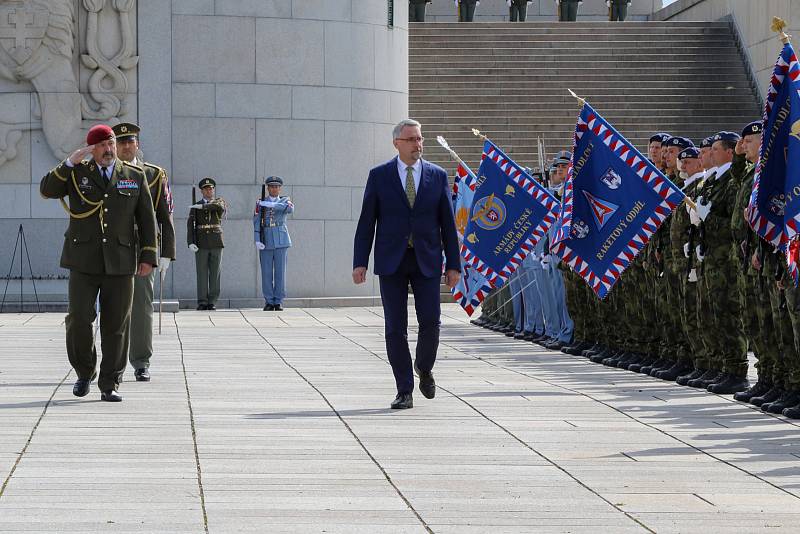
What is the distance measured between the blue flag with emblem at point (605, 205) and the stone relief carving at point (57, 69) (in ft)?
38.7

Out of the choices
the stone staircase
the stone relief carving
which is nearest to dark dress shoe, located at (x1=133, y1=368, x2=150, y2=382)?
the stone relief carving

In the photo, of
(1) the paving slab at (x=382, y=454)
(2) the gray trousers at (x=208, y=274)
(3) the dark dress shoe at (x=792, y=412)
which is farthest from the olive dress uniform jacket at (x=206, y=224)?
(3) the dark dress shoe at (x=792, y=412)

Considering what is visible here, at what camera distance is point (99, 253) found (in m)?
11.1

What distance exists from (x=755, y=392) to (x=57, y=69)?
49.9 feet

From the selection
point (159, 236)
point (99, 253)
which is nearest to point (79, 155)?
point (99, 253)

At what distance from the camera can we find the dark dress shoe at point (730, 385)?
38.7 feet

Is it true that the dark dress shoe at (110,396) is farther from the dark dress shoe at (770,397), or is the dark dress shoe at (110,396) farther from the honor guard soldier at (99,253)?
the dark dress shoe at (770,397)

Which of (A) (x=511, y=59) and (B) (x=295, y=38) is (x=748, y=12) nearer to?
(A) (x=511, y=59)

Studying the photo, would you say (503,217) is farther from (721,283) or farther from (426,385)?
(426,385)

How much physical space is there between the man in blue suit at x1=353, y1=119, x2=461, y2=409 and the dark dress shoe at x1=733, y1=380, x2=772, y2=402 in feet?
7.04

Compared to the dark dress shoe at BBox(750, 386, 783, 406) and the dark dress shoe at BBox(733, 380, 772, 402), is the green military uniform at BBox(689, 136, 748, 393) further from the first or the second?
the dark dress shoe at BBox(750, 386, 783, 406)

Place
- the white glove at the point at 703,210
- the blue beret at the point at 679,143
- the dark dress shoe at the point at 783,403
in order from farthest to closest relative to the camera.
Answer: the blue beret at the point at 679,143
the white glove at the point at 703,210
the dark dress shoe at the point at 783,403

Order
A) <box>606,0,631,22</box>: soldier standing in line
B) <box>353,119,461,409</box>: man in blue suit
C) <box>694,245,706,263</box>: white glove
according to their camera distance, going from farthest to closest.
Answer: <box>606,0,631,22</box>: soldier standing in line < <box>694,245,706,263</box>: white glove < <box>353,119,461,409</box>: man in blue suit

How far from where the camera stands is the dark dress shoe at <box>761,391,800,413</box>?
34.2 ft
